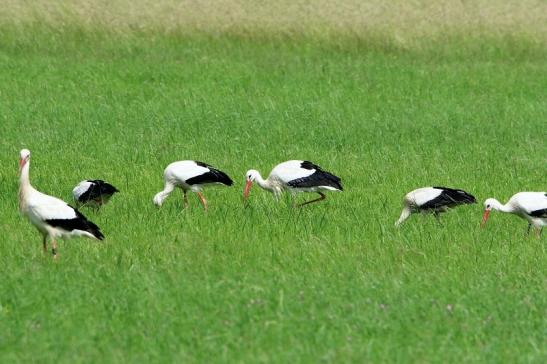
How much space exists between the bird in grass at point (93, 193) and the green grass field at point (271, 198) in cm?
18

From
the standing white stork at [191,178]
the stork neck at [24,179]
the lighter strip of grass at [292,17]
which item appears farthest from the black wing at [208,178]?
the lighter strip of grass at [292,17]

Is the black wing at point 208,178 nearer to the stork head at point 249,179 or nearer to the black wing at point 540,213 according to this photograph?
the stork head at point 249,179

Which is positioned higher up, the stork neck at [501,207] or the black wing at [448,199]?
the black wing at [448,199]

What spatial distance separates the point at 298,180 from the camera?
482 inches

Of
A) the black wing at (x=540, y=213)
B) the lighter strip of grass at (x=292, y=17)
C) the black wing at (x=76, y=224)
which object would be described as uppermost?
the lighter strip of grass at (x=292, y=17)

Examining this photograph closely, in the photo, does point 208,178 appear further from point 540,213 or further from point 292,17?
point 292,17

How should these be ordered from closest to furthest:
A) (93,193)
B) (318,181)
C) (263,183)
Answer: (93,193) < (318,181) < (263,183)

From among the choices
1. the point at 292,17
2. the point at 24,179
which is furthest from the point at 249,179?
the point at 292,17

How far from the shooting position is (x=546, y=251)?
31.9ft

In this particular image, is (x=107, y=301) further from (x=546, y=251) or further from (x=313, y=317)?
(x=546, y=251)

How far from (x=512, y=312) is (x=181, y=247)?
297cm

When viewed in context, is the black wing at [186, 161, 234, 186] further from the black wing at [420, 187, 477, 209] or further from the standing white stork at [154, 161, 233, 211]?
the black wing at [420, 187, 477, 209]

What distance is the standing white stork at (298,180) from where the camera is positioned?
12039mm

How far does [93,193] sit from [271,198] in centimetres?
222
